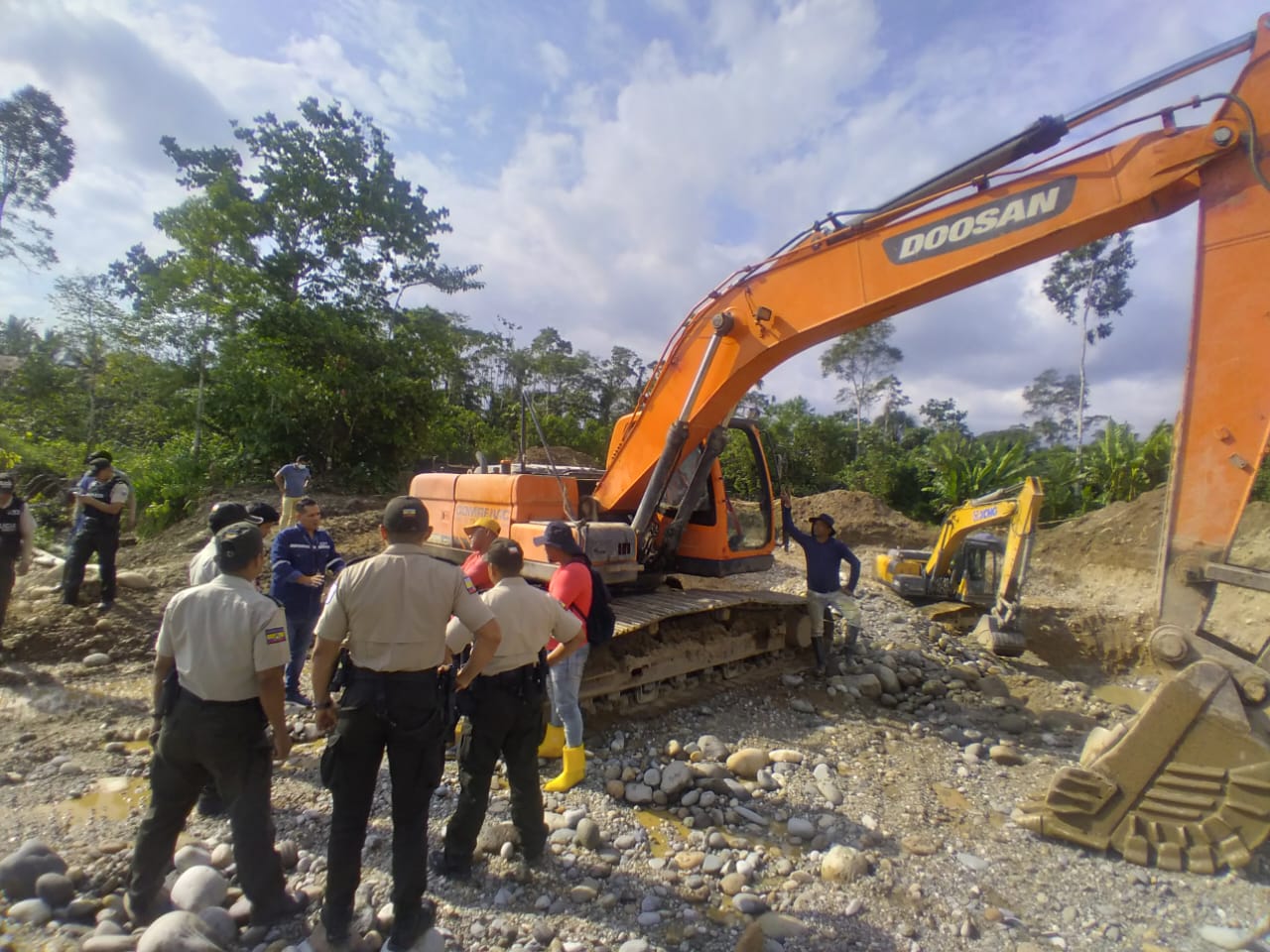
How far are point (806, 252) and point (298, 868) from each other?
15.6 ft

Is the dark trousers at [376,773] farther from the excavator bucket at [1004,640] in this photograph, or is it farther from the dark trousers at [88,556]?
the excavator bucket at [1004,640]

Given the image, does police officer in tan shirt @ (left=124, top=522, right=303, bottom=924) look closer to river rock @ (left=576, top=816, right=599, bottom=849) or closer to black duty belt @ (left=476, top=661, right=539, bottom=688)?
black duty belt @ (left=476, top=661, right=539, bottom=688)

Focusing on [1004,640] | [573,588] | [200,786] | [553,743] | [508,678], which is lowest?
[553,743]

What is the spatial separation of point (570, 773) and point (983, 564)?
818cm

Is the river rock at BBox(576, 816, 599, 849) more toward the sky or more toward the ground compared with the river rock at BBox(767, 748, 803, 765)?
more toward the ground

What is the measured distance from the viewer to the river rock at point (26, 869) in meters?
2.72

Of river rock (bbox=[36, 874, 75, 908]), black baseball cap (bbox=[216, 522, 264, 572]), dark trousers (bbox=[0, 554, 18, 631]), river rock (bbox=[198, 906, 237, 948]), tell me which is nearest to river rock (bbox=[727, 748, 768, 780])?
river rock (bbox=[198, 906, 237, 948])

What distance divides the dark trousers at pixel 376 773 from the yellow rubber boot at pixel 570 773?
1331 millimetres

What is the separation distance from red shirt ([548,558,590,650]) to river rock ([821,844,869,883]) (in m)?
1.66

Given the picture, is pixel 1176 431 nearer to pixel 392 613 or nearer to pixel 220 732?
pixel 392 613

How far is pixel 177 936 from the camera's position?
232cm

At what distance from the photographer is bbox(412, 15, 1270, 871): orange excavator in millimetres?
3203

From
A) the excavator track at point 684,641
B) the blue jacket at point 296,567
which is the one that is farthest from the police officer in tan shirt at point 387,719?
the blue jacket at point 296,567

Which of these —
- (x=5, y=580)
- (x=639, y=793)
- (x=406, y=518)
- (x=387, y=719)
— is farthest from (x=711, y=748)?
(x=5, y=580)
